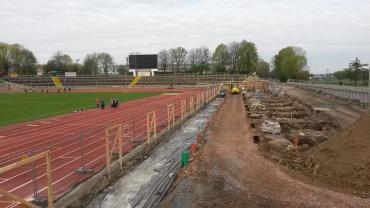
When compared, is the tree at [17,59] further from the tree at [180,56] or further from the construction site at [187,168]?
the construction site at [187,168]

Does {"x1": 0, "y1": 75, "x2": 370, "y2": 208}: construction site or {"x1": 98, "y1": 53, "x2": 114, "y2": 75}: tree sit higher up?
{"x1": 98, "y1": 53, "x2": 114, "y2": 75}: tree

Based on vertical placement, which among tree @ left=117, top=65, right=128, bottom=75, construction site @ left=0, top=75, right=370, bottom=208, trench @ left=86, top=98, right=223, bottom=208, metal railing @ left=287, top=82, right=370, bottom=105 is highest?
tree @ left=117, top=65, right=128, bottom=75

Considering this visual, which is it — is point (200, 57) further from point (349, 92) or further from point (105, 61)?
point (349, 92)

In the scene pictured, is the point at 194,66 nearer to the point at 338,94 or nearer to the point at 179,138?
the point at 338,94

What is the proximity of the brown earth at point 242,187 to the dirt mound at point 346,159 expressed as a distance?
1270 millimetres

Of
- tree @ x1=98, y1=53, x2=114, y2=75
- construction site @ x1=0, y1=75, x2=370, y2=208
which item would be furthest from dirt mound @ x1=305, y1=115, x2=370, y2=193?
tree @ x1=98, y1=53, x2=114, y2=75

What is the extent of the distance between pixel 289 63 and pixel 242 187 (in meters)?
117

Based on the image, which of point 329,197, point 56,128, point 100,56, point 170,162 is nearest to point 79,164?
point 170,162

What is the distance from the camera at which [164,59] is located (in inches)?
5581

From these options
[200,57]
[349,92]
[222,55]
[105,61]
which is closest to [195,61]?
[200,57]

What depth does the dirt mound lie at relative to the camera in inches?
501

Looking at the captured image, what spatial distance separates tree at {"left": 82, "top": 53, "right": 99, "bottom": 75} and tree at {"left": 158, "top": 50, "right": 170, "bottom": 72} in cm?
2494

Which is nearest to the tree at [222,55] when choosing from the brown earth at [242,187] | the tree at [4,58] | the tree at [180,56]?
the tree at [180,56]

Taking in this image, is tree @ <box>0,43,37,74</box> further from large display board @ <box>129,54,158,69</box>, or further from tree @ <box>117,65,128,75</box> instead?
large display board @ <box>129,54,158,69</box>
